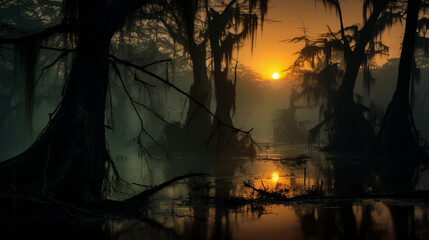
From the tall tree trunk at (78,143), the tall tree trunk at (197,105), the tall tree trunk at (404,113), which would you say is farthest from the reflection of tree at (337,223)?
the tall tree trunk at (197,105)

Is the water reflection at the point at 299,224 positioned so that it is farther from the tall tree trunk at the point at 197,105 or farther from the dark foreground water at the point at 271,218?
the tall tree trunk at the point at 197,105

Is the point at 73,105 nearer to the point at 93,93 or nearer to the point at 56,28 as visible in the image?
the point at 93,93

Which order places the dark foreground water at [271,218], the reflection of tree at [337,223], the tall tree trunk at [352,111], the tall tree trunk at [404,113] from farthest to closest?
the tall tree trunk at [352,111] < the tall tree trunk at [404,113] < the dark foreground water at [271,218] < the reflection of tree at [337,223]

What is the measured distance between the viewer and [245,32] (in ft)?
73.8

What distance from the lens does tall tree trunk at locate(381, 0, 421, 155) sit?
18.9 m

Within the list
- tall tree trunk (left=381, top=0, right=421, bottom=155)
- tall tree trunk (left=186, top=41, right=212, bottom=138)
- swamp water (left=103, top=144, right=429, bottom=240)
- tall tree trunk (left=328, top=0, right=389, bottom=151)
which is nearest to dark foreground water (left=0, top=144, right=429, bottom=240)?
swamp water (left=103, top=144, right=429, bottom=240)

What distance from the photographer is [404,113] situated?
62.3 ft

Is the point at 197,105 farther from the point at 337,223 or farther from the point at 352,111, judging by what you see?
the point at 337,223

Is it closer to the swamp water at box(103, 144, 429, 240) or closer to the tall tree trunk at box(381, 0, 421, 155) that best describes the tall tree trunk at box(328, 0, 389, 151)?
the tall tree trunk at box(381, 0, 421, 155)

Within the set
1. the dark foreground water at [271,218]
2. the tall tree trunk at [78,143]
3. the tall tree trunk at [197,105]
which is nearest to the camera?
the dark foreground water at [271,218]

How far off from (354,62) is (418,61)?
36.1 m

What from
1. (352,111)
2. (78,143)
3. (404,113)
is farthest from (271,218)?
(352,111)

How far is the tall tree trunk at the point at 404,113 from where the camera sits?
Result: 742 inches

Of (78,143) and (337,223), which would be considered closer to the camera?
(337,223)
